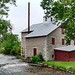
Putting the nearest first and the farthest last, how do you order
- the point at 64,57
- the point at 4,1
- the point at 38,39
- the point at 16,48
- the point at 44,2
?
1. the point at 4,1
2. the point at 44,2
3. the point at 64,57
4. the point at 38,39
5. the point at 16,48

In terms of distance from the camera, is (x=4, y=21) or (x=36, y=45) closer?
(x=4, y=21)

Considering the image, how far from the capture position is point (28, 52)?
1176 inches

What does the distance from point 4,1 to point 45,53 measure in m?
14.3

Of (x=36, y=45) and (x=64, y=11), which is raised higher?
(x=64, y=11)

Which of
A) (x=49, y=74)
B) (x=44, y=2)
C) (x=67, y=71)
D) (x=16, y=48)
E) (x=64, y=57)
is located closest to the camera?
(x=49, y=74)

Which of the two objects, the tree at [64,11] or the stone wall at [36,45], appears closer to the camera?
the tree at [64,11]

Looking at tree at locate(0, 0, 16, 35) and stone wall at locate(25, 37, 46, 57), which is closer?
tree at locate(0, 0, 16, 35)

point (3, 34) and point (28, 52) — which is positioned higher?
point (3, 34)

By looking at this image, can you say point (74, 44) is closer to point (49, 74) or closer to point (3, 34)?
point (49, 74)

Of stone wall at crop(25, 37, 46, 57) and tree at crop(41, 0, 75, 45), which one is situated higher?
tree at crop(41, 0, 75, 45)

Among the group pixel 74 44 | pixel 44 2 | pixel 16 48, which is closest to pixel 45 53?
pixel 74 44

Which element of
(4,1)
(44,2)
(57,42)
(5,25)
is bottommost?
(57,42)

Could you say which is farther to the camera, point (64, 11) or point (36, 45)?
point (36, 45)

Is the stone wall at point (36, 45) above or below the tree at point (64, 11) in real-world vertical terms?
below
